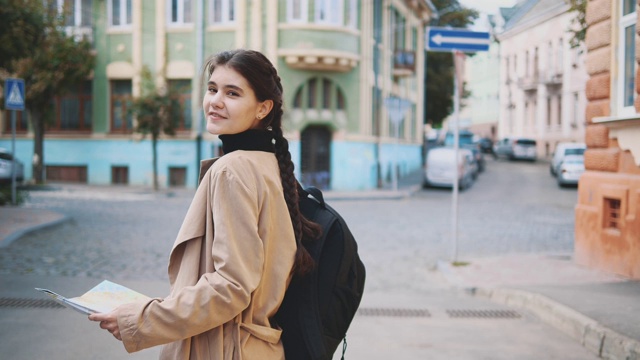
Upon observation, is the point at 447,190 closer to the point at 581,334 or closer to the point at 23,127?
the point at 23,127

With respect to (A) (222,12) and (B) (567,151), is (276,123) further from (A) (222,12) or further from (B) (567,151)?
(B) (567,151)

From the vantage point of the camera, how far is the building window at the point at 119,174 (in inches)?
1152

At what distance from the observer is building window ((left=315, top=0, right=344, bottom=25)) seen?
27031mm

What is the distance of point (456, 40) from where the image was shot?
10766mm

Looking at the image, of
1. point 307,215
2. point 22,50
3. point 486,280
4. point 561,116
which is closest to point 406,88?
point 561,116

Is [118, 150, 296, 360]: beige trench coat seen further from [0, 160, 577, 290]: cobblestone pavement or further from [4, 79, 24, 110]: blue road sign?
[4, 79, 24, 110]: blue road sign

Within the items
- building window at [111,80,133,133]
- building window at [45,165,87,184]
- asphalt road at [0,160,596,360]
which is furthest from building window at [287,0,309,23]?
building window at [45,165,87,184]

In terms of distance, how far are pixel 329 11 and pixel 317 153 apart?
5365 millimetres

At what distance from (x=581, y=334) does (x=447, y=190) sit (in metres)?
24.4

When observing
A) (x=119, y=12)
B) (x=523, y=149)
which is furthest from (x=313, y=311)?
(x=523, y=149)

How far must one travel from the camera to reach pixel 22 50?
15.1 metres

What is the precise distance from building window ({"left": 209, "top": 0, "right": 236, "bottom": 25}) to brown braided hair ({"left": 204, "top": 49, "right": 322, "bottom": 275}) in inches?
1048

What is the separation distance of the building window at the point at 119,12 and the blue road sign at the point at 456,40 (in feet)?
69.8

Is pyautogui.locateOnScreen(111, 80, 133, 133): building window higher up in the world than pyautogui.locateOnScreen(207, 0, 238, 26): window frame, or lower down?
lower down
